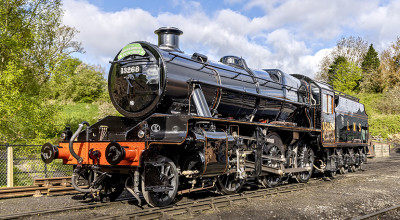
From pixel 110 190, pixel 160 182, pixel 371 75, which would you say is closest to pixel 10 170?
pixel 110 190

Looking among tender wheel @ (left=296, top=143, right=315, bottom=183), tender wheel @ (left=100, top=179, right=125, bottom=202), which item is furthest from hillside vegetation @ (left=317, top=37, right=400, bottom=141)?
tender wheel @ (left=100, top=179, right=125, bottom=202)

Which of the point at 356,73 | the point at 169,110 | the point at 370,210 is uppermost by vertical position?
the point at 356,73

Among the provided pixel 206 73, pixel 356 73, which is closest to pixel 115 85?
pixel 206 73

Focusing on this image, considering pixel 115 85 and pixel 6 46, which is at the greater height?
pixel 6 46

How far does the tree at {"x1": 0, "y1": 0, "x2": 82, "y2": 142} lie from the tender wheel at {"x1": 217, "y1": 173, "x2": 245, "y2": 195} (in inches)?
290

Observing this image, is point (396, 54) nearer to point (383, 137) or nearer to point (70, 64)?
point (383, 137)

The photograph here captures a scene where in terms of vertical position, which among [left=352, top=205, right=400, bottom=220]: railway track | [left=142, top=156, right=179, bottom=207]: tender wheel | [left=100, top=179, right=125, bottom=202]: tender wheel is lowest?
[left=352, top=205, right=400, bottom=220]: railway track

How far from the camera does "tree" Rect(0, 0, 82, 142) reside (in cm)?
1150

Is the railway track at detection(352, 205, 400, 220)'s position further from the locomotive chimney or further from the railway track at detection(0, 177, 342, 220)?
the locomotive chimney

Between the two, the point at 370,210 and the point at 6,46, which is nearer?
the point at 370,210

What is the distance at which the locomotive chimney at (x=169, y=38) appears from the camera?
25.6 feet

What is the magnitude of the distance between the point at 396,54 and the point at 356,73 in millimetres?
5751

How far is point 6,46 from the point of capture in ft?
41.0

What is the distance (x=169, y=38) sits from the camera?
786cm
